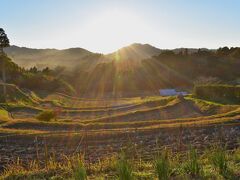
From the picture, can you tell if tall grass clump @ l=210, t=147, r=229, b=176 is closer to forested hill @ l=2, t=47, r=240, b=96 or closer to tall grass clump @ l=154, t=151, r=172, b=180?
tall grass clump @ l=154, t=151, r=172, b=180

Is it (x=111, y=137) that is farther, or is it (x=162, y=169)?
(x=111, y=137)

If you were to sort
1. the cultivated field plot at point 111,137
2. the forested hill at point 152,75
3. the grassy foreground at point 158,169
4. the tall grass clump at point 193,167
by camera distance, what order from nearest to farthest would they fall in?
the grassy foreground at point 158,169
the tall grass clump at point 193,167
the cultivated field plot at point 111,137
the forested hill at point 152,75

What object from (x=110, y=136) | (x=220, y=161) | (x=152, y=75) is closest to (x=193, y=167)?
(x=220, y=161)

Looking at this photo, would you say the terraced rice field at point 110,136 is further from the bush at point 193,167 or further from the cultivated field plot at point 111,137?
the bush at point 193,167

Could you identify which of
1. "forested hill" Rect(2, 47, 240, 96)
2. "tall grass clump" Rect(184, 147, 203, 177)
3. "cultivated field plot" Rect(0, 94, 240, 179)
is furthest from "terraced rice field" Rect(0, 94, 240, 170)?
"forested hill" Rect(2, 47, 240, 96)

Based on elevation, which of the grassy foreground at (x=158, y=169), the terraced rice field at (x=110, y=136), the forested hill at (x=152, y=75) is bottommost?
the terraced rice field at (x=110, y=136)

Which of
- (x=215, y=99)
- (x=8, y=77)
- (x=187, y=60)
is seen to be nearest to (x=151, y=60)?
(x=187, y=60)

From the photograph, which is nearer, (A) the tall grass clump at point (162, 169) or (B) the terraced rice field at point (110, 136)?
(A) the tall grass clump at point (162, 169)

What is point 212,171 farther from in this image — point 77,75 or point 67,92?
point 77,75

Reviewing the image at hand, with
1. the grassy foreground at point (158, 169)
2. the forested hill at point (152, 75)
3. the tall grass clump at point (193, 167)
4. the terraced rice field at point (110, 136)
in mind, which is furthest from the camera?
the forested hill at point (152, 75)

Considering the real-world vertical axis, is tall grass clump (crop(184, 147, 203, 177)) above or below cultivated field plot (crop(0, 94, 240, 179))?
above

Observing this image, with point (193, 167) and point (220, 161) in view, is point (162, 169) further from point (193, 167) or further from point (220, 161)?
point (220, 161)

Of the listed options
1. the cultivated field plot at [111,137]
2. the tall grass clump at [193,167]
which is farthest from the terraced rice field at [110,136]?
the tall grass clump at [193,167]

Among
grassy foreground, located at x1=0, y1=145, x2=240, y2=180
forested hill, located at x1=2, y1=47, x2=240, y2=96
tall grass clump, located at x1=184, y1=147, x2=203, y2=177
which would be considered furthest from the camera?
forested hill, located at x1=2, y1=47, x2=240, y2=96
